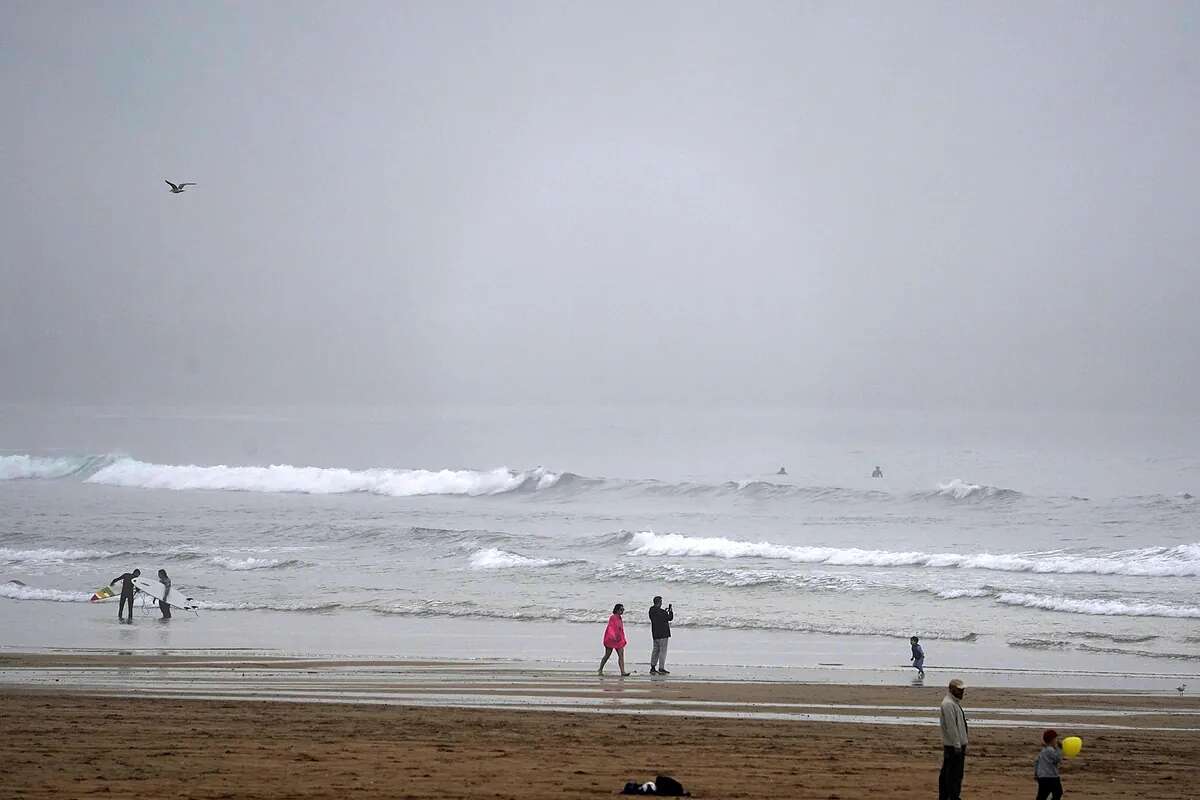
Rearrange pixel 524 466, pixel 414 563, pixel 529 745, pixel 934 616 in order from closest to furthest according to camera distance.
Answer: pixel 529 745, pixel 934 616, pixel 414 563, pixel 524 466

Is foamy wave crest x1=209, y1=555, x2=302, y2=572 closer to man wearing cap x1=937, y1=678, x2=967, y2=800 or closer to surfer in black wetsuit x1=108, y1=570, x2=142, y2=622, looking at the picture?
surfer in black wetsuit x1=108, y1=570, x2=142, y2=622

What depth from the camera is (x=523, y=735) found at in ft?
37.9

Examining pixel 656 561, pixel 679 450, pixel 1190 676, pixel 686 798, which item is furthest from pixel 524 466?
pixel 686 798

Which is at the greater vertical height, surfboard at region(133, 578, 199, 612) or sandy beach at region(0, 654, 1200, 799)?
surfboard at region(133, 578, 199, 612)

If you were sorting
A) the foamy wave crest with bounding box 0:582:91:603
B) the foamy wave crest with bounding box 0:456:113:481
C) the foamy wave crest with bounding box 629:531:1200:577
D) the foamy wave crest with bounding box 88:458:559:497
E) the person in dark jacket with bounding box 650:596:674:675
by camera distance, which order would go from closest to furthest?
the person in dark jacket with bounding box 650:596:674:675
the foamy wave crest with bounding box 0:582:91:603
the foamy wave crest with bounding box 629:531:1200:577
the foamy wave crest with bounding box 88:458:559:497
the foamy wave crest with bounding box 0:456:113:481

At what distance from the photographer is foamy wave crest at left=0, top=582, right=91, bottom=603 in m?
25.7

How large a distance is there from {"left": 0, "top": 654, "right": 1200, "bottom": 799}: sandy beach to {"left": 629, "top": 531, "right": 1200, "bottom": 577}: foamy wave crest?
16281 millimetres

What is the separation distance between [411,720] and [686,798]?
444 cm

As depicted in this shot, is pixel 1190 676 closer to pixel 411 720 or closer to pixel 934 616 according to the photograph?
pixel 934 616

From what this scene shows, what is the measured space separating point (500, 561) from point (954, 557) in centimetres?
1380

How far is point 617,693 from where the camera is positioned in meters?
14.8

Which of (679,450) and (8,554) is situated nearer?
(8,554)

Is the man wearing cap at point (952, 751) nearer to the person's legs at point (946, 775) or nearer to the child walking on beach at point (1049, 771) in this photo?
the person's legs at point (946, 775)

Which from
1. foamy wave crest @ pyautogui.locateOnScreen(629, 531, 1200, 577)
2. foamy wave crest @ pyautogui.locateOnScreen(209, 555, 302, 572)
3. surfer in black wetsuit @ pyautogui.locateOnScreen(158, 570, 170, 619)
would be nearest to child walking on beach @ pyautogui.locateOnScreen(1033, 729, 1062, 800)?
surfer in black wetsuit @ pyautogui.locateOnScreen(158, 570, 170, 619)
